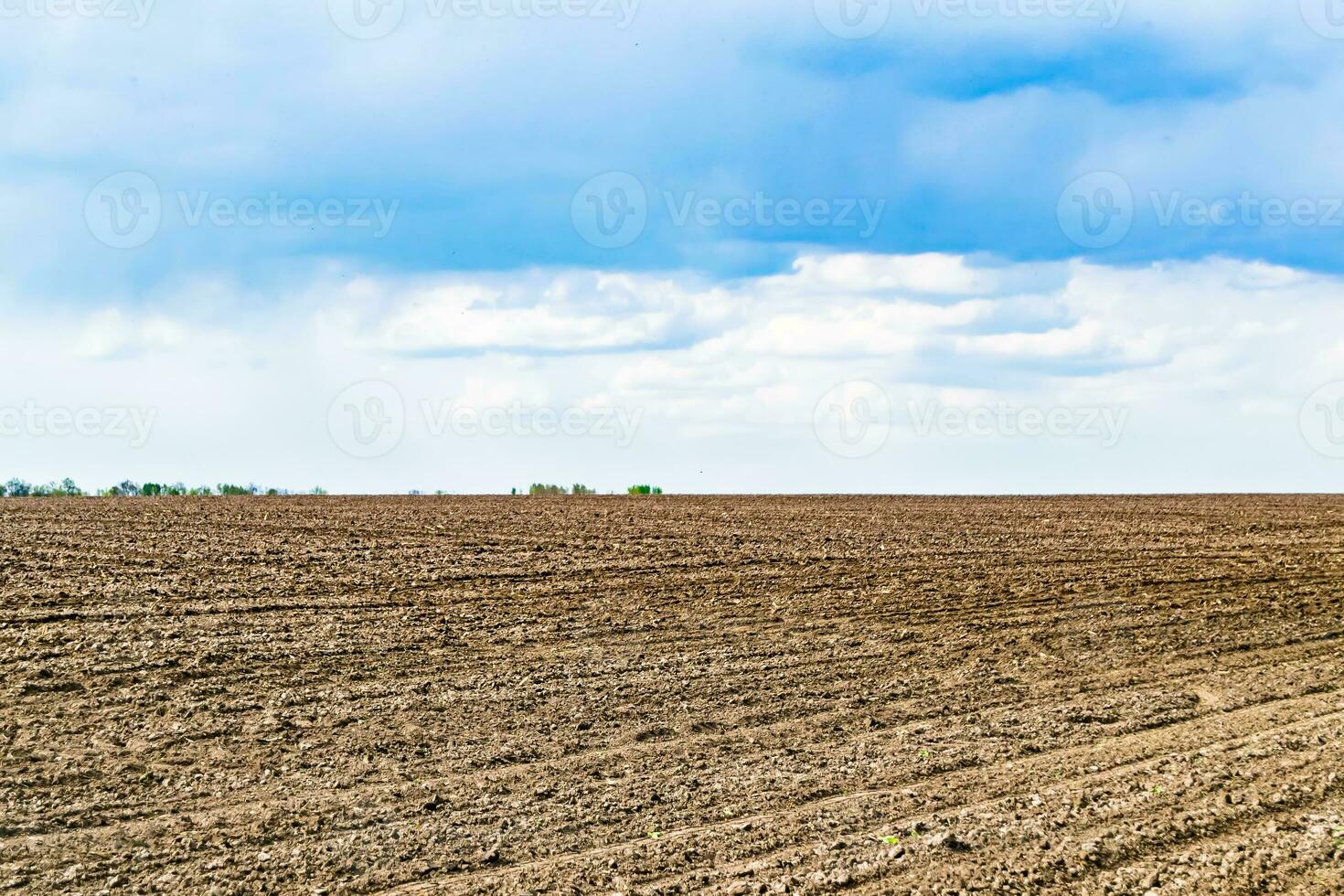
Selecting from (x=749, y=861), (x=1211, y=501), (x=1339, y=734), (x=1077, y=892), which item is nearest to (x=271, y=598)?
(x=749, y=861)

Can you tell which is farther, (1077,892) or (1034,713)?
(1034,713)

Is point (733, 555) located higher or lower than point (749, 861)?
higher

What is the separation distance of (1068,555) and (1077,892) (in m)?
13.1

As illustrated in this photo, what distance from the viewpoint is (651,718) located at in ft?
32.2

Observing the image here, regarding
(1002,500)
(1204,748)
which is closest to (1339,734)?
(1204,748)

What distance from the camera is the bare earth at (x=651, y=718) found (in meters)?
7.00

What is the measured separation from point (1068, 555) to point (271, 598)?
12.4 metres

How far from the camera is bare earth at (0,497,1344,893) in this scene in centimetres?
700

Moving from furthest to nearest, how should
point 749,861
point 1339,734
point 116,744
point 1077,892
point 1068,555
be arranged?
point 1068,555 < point 1339,734 < point 116,744 < point 749,861 < point 1077,892

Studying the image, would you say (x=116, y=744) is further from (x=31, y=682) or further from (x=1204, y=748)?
(x=1204, y=748)

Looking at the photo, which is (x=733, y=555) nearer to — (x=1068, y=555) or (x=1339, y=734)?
(x=1068, y=555)

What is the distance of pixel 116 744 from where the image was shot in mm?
8820

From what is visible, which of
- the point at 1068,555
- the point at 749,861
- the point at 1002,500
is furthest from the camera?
the point at 1002,500

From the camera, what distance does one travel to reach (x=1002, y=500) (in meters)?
30.6
